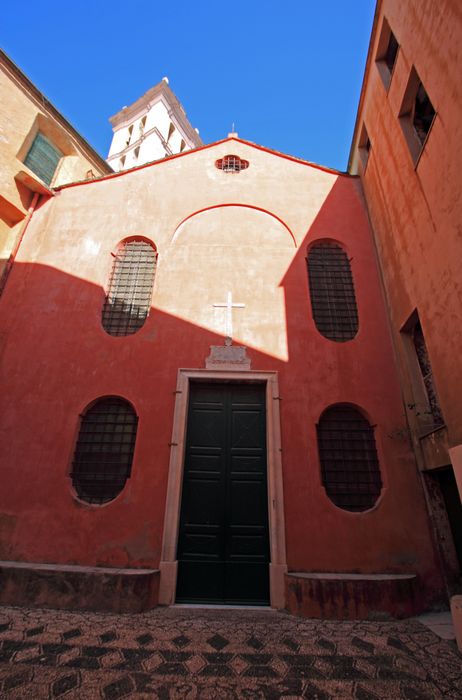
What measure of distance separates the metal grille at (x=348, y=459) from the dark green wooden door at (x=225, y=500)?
3.31ft

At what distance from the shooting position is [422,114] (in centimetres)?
599

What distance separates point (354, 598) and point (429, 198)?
5.47 metres

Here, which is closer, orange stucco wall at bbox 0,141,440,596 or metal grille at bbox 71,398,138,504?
orange stucco wall at bbox 0,141,440,596

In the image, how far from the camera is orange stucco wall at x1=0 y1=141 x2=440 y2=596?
194 inches

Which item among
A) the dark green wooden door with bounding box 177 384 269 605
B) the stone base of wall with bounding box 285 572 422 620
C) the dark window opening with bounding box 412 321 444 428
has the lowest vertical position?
the stone base of wall with bounding box 285 572 422 620

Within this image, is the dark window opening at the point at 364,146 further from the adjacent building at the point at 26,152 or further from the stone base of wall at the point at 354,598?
the stone base of wall at the point at 354,598

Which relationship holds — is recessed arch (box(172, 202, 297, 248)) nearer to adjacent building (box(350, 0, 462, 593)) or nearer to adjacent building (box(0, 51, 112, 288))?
adjacent building (box(350, 0, 462, 593))

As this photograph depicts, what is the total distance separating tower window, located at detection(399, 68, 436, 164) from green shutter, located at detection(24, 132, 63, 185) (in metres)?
8.21

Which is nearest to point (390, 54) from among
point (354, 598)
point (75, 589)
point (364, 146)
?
point (364, 146)

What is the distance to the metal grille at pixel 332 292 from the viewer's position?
6543 mm

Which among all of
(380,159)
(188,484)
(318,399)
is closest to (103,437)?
(188,484)

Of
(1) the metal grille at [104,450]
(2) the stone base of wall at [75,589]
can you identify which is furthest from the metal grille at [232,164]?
(2) the stone base of wall at [75,589]

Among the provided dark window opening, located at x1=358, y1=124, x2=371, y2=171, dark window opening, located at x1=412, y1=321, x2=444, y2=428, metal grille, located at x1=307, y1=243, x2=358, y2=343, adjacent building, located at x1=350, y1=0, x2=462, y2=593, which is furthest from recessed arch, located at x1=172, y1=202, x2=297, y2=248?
dark window opening, located at x1=412, y1=321, x2=444, y2=428

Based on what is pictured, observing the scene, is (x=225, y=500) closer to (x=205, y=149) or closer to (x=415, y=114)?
(x=415, y=114)
